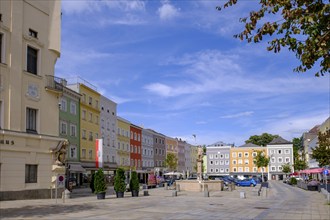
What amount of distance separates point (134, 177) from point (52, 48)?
12.2 meters

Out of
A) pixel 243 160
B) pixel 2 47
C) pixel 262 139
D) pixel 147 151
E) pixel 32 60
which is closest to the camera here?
pixel 2 47

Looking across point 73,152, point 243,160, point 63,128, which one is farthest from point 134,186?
point 243,160

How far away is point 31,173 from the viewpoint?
2928cm

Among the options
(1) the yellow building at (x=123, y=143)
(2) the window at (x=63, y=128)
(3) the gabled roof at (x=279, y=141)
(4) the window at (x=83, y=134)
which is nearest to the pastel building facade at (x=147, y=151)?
(1) the yellow building at (x=123, y=143)

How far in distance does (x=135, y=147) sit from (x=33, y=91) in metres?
55.0

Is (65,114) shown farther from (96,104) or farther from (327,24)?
(327,24)

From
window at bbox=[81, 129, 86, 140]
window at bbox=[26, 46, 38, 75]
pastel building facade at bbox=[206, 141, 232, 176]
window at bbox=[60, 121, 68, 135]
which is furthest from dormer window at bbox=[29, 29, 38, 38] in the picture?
pastel building facade at bbox=[206, 141, 232, 176]

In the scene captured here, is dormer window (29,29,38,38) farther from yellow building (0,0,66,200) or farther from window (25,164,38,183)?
window (25,164,38,183)

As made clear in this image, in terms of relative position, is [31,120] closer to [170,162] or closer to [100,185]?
[100,185]

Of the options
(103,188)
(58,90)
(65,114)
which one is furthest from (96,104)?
(103,188)

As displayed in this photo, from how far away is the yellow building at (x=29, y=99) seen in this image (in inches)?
1065

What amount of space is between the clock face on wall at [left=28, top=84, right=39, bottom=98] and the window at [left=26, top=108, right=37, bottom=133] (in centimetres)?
109

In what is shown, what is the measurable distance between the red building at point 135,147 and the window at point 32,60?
51.8 metres

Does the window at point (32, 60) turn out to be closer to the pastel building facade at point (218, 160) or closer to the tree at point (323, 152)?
the tree at point (323, 152)
